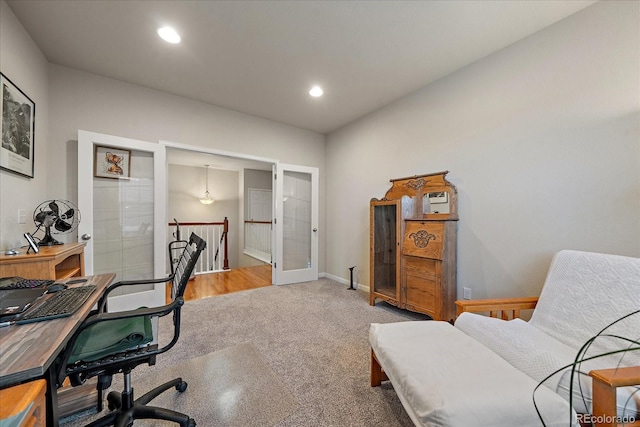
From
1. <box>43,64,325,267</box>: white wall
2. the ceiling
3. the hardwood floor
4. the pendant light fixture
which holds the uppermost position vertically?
the ceiling

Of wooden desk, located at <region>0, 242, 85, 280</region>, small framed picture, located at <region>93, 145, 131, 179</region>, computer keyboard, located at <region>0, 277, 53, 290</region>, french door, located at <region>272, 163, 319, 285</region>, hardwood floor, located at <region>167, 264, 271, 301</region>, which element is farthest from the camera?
french door, located at <region>272, 163, 319, 285</region>

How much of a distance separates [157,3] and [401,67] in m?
2.18

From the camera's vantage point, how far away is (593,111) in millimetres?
1756

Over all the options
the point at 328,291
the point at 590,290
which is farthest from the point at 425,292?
the point at 328,291

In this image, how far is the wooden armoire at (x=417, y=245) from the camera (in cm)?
237

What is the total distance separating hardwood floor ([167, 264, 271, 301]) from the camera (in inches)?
138

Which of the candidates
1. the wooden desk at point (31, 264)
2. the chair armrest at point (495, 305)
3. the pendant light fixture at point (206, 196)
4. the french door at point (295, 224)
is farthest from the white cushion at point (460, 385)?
the pendant light fixture at point (206, 196)

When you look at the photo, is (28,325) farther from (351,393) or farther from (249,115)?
(249,115)

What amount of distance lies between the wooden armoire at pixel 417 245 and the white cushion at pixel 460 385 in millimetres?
1062

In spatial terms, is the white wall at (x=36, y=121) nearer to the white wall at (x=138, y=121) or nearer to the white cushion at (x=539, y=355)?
the white wall at (x=138, y=121)

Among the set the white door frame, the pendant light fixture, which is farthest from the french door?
the pendant light fixture

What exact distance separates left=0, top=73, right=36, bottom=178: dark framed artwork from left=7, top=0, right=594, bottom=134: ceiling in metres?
0.63

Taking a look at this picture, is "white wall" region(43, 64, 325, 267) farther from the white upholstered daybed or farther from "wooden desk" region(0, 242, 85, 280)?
the white upholstered daybed

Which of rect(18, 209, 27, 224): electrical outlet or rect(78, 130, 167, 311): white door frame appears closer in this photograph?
rect(18, 209, 27, 224): electrical outlet
